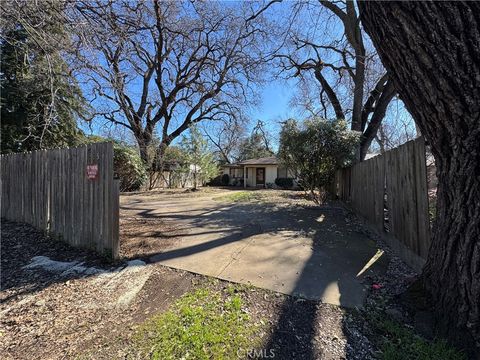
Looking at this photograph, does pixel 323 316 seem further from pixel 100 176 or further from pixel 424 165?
pixel 100 176

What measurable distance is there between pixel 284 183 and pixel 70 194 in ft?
69.6

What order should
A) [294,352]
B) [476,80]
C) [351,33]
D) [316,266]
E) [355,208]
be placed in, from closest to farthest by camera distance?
[476,80]
[294,352]
[316,266]
[355,208]
[351,33]

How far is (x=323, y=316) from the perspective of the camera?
258 cm

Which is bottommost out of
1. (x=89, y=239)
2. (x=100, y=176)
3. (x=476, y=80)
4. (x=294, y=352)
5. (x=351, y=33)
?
(x=294, y=352)

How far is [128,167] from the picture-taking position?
53.0 feet

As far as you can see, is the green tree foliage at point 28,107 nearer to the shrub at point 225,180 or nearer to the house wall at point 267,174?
the house wall at point 267,174

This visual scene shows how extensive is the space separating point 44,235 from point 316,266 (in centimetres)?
514

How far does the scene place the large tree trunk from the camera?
76.0 inches

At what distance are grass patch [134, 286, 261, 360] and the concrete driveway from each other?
629 millimetres

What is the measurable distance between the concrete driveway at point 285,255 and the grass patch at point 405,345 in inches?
16.4

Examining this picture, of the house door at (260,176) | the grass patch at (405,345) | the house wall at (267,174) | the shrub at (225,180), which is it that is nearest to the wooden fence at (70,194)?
the grass patch at (405,345)

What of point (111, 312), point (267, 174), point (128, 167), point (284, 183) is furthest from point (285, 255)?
point (267, 174)

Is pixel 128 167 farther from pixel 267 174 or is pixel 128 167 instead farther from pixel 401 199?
pixel 401 199

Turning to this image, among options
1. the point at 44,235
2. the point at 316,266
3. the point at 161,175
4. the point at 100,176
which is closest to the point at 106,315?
the point at 100,176
